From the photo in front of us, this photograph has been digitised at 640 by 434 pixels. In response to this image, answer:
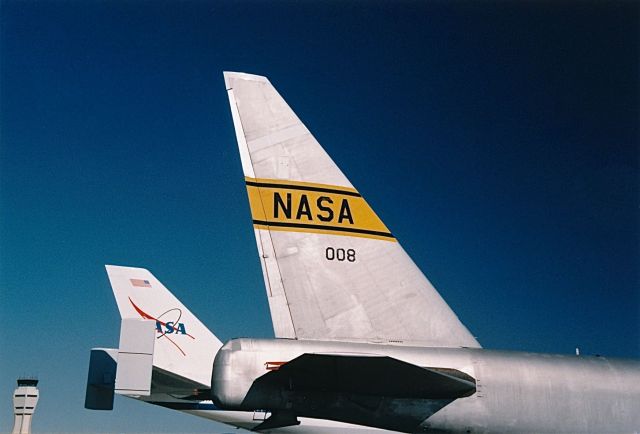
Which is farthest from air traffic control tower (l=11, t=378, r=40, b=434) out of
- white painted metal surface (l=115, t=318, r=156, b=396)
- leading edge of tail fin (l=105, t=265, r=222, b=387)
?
white painted metal surface (l=115, t=318, r=156, b=396)

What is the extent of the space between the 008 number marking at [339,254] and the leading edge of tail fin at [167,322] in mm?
18018

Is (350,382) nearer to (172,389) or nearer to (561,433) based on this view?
(561,433)

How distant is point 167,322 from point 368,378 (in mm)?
19972

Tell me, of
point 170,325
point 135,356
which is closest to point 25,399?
point 170,325

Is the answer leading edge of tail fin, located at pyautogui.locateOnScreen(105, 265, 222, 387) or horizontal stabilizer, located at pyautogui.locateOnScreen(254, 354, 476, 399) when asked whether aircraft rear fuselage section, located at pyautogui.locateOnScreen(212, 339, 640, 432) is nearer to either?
horizontal stabilizer, located at pyautogui.locateOnScreen(254, 354, 476, 399)

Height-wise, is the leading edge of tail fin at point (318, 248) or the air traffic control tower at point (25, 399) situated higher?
the leading edge of tail fin at point (318, 248)

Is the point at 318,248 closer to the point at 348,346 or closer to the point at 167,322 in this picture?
the point at 348,346

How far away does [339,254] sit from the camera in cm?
771

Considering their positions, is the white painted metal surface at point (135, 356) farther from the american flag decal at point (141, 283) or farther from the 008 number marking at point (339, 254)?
Answer: the american flag decal at point (141, 283)

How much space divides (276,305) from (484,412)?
2771 millimetres

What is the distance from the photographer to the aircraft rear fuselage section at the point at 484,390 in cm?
654

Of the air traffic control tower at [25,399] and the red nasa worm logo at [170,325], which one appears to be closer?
the red nasa worm logo at [170,325]

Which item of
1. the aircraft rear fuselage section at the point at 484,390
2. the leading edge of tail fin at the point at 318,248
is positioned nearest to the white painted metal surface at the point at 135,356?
the aircraft rear fuselage section at the point at 484,390

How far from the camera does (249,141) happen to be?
7.82 m
